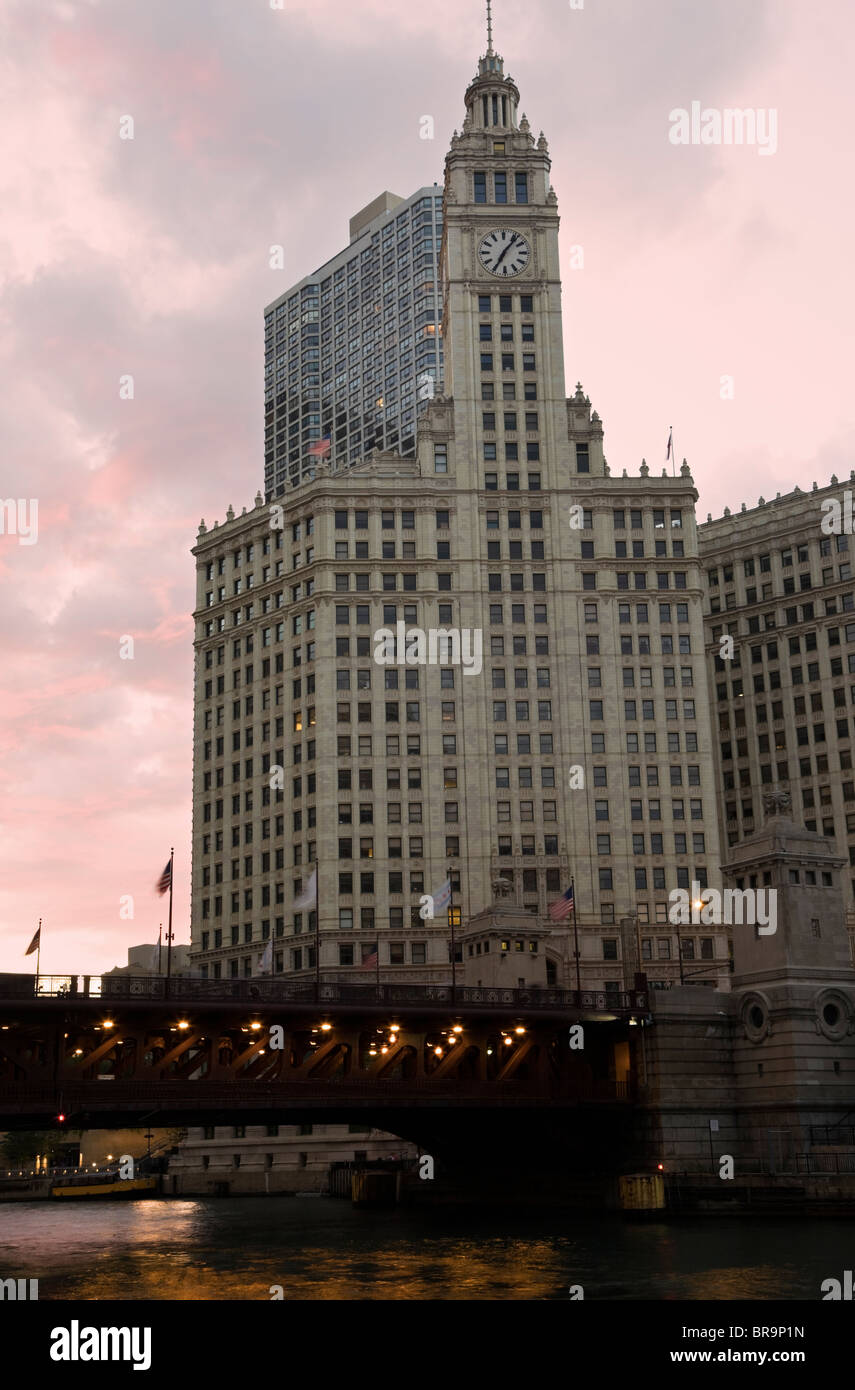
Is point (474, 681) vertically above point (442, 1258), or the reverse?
point (474, 681)

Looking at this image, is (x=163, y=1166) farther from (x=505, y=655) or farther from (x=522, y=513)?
(x=522, y=513)

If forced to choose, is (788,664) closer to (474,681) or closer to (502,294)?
(474,681)

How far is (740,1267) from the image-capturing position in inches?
2066

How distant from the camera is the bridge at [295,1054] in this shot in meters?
63.5

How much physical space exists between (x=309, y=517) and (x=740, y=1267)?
99.4 meters

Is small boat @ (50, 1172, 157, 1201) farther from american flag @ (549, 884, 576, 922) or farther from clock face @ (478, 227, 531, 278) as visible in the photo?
clock face @ (478, 227, 531, 278)

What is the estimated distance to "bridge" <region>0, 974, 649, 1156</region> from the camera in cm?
6347

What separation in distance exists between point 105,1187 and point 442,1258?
83.0m

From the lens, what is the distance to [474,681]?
13462 centimetres

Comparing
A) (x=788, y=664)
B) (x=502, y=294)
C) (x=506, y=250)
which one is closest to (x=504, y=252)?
(x=506, y=250)

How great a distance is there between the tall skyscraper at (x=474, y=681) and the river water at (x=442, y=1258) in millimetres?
42893

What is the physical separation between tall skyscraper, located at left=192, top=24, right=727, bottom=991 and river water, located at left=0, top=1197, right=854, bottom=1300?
42.9 m

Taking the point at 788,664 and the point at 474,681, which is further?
the point at 788,664

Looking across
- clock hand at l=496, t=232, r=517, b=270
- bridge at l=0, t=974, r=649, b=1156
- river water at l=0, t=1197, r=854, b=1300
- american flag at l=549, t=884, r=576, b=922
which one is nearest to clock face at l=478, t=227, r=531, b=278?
clock hand at l=496, t=232, r=517, b=270
